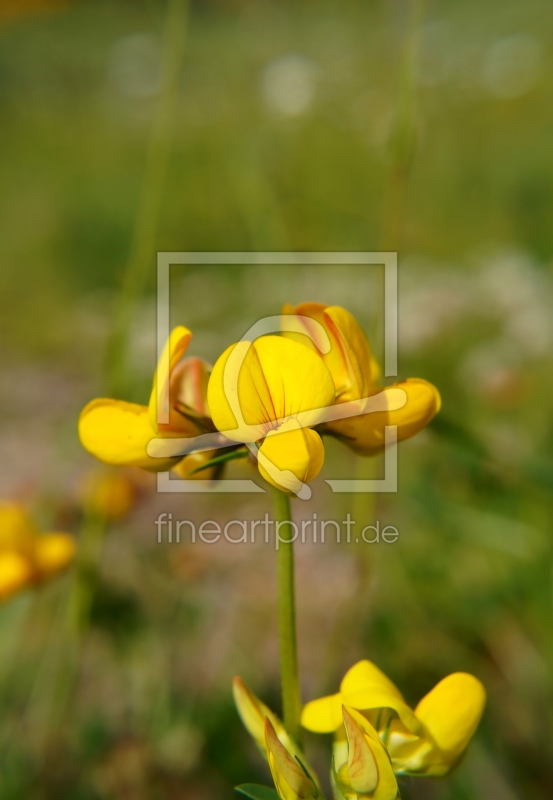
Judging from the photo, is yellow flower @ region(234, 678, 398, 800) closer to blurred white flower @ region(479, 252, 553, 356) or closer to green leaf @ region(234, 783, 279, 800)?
green leaf @ region(234, 783, 279, 800)

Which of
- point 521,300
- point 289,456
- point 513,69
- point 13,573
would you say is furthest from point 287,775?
point 513,69

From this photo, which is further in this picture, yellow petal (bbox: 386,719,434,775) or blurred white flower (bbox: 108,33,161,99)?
blurred white flower (bbox: 108,33,161,99)

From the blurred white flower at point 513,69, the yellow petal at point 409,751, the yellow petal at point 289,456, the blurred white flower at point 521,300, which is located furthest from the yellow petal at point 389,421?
the blurred white flower at point 513,69

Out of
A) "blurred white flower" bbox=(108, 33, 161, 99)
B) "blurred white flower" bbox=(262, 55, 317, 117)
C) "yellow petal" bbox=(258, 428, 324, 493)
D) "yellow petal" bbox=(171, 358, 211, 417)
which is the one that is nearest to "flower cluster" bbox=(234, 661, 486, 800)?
"yellow petal" bbox=(258, 428, 324, 493)

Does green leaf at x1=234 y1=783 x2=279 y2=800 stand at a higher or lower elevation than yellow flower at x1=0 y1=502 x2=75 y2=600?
lower

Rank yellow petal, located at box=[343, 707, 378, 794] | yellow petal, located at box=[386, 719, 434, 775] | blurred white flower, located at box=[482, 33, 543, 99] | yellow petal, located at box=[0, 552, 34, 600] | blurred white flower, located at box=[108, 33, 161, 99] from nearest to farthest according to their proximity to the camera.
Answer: yellow petal, located at box=[343, 707, 378, 794]
yellow petal, located at box=[386, 719, 434, 775]
yellow petal, located at box=[0, 552, 34, 600]
blurred white flower, located at box=[482, 33, 543, 99]
blurred white flower, located at box=[108, 33, 161, 99]

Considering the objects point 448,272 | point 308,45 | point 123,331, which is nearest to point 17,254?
point 308,45
